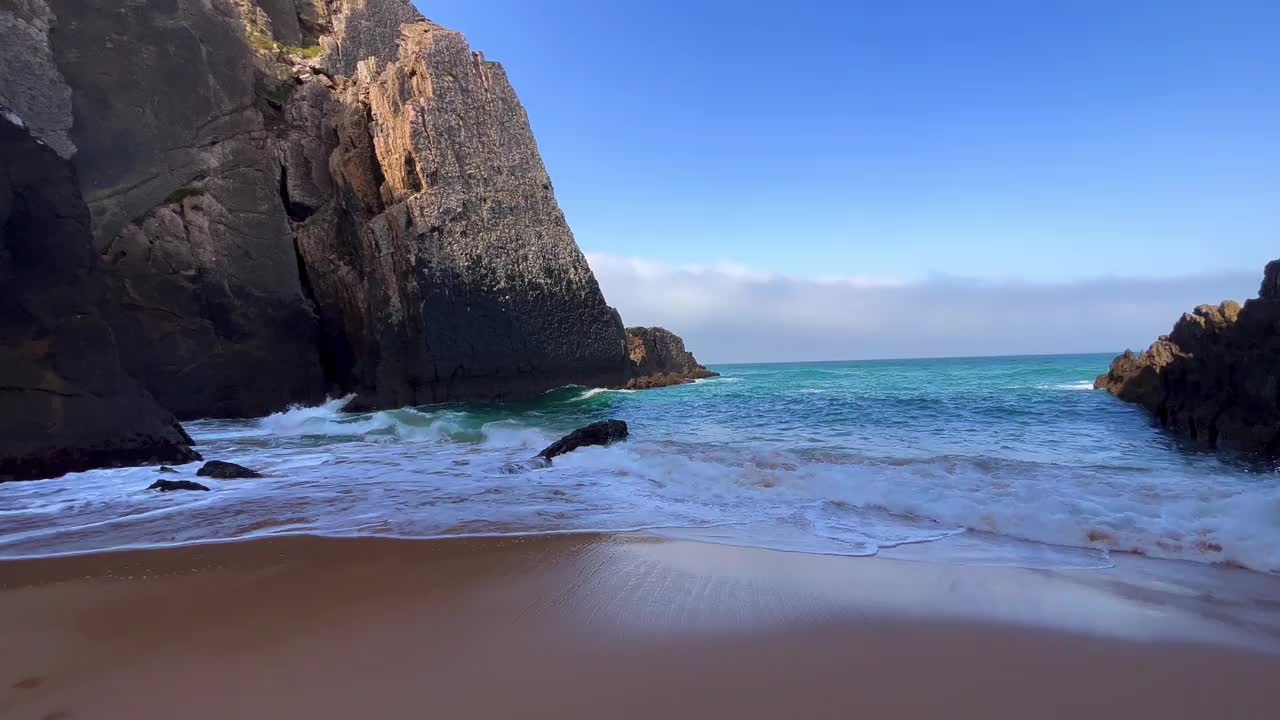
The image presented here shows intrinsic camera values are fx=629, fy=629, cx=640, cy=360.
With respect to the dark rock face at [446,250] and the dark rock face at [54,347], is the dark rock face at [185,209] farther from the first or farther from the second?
the dark rock face at [54,347]

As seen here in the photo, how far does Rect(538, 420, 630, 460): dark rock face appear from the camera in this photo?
845cm

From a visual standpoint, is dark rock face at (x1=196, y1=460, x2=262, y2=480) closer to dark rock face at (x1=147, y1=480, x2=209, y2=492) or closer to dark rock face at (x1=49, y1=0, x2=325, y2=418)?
dark rock face at (x1=147, y1=480, x2=209, y2=492)

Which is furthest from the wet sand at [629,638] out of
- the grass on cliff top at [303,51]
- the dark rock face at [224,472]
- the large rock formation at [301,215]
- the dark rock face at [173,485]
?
the grass on cliff top at [303,51]

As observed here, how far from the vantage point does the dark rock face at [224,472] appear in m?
6.96

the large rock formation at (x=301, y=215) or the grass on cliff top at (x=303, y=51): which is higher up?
the grass on cliff top at (x=303, y=51)

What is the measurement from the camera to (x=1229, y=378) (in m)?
9.95

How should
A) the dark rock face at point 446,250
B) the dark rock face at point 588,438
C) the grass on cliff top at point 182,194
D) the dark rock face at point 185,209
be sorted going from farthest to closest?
the dark rock face at point 446,250
the grass on cliff top at point 182,194
the dark rock face at point 185,209
the dark rock face at point 588,438

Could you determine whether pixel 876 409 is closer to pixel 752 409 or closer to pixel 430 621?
pixel 752 409

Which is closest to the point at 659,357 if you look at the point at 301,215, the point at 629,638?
the point at 301,215

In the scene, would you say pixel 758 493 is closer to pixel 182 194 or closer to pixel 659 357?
pixel 182 194

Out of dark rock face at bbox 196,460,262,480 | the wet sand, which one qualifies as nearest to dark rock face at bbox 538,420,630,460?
dark rock face at bbox 196,460,262,480

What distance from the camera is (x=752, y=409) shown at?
1599 cm

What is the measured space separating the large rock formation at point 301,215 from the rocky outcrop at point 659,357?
11240 mm

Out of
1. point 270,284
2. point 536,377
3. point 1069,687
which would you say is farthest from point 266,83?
point 1069,687
